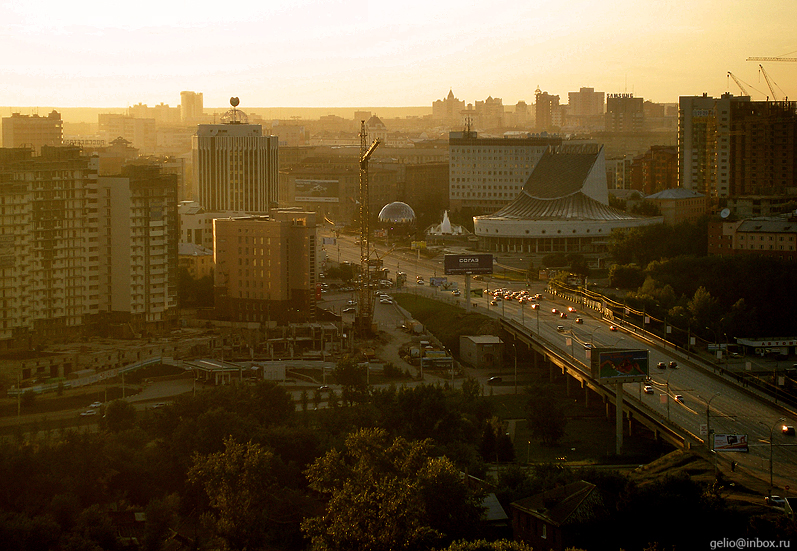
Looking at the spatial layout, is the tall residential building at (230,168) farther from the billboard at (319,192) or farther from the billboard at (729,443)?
the billboard at (729,443)

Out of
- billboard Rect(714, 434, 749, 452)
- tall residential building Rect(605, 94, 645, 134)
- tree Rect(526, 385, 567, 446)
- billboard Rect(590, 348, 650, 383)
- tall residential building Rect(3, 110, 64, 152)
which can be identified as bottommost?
tree Rect(526, 385, 567, 446)

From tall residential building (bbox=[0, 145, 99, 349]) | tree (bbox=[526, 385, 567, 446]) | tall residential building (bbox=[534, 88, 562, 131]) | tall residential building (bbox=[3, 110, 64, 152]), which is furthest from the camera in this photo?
tall residential building (bbox=[534, 88, 562, 131])

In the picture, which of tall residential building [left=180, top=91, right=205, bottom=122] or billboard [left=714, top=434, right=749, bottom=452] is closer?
billboard [left=714, top=434, right=749, bottom=452]

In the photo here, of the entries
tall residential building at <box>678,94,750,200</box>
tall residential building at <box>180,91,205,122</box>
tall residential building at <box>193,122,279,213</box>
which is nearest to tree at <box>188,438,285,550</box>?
tall residential building at <box>193,122,279,213</box>

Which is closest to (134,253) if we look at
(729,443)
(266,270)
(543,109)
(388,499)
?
(266,270)

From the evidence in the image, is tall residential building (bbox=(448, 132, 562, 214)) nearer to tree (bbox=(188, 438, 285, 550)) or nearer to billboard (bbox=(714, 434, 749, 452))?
billboard (bbox=(714, 434, 749, 452))

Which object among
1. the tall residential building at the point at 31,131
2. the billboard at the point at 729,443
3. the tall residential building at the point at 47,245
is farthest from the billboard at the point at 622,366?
the tall residential building at the point at 31,131

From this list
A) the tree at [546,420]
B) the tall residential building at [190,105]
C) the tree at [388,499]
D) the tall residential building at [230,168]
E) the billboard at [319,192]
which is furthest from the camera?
the tall residential building at [190,105]
